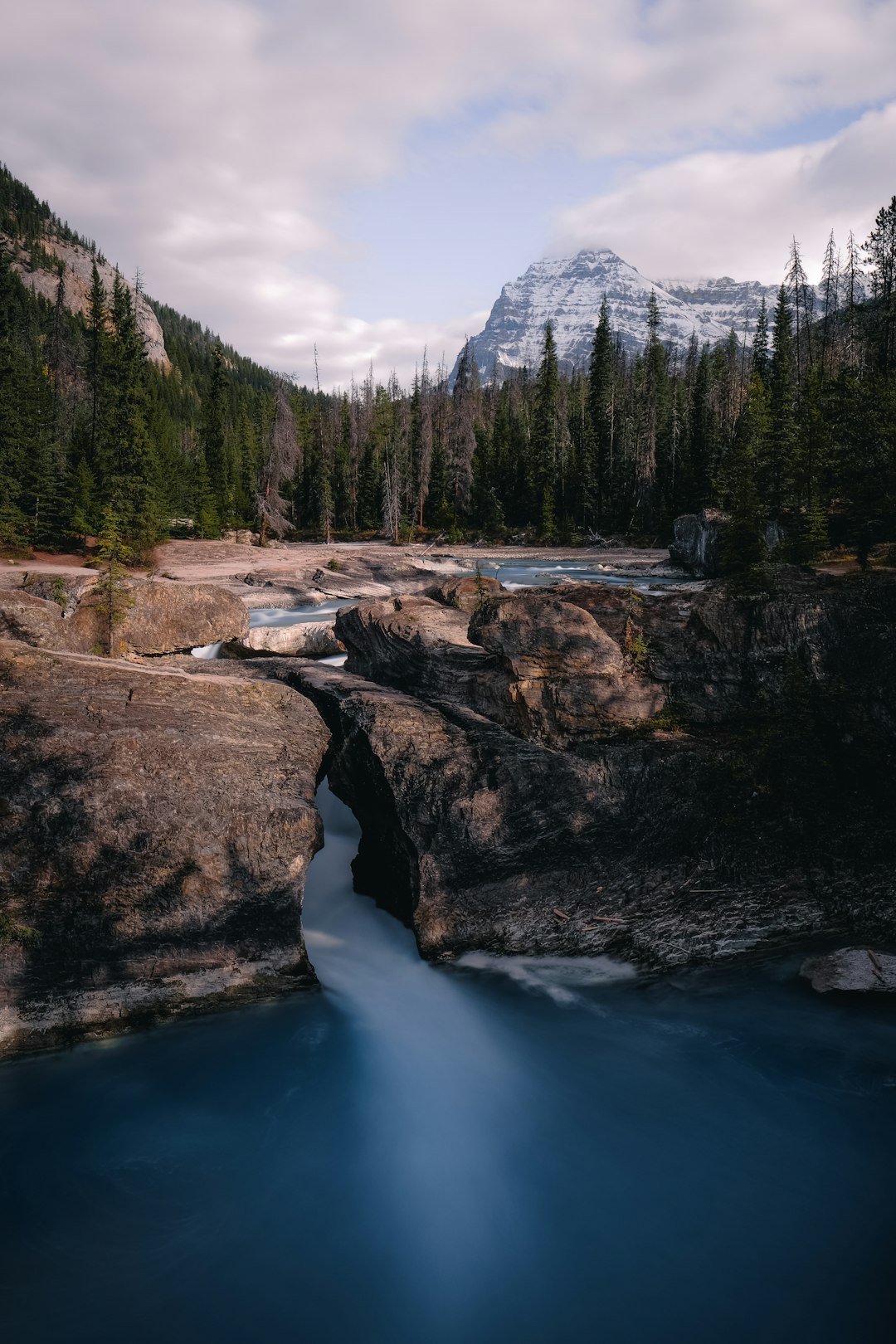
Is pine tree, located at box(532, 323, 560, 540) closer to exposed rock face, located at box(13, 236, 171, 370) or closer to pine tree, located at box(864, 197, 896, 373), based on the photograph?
pine tree, located at box(864, 197, 896, 373)

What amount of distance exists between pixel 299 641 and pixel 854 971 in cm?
1477

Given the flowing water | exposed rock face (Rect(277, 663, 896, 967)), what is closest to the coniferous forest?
exposed rock face (Rect(277, 663, 896, 967))

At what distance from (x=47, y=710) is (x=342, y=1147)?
5.64 m

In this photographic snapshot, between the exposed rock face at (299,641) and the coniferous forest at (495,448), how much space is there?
4.75 metres

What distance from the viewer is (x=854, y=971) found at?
7207 millimetres

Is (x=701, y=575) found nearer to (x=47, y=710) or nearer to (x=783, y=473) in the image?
(x=783, y=473)

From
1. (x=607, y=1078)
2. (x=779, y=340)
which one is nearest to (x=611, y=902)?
(x=607, y=1078)

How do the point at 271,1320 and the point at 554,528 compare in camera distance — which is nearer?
the point at 271,1320

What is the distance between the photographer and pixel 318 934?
29.8 feet

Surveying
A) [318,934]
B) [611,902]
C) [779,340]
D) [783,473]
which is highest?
[779,340]

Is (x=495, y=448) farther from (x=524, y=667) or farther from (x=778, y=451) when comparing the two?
(x=524, y=667)

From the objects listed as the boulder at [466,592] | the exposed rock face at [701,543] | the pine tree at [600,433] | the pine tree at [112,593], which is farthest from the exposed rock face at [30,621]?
the pine tree at [600,433]

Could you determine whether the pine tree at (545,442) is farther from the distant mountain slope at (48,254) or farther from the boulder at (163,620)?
the distant mountain slope at (48,254)

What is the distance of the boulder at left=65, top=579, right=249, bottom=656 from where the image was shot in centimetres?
1659
